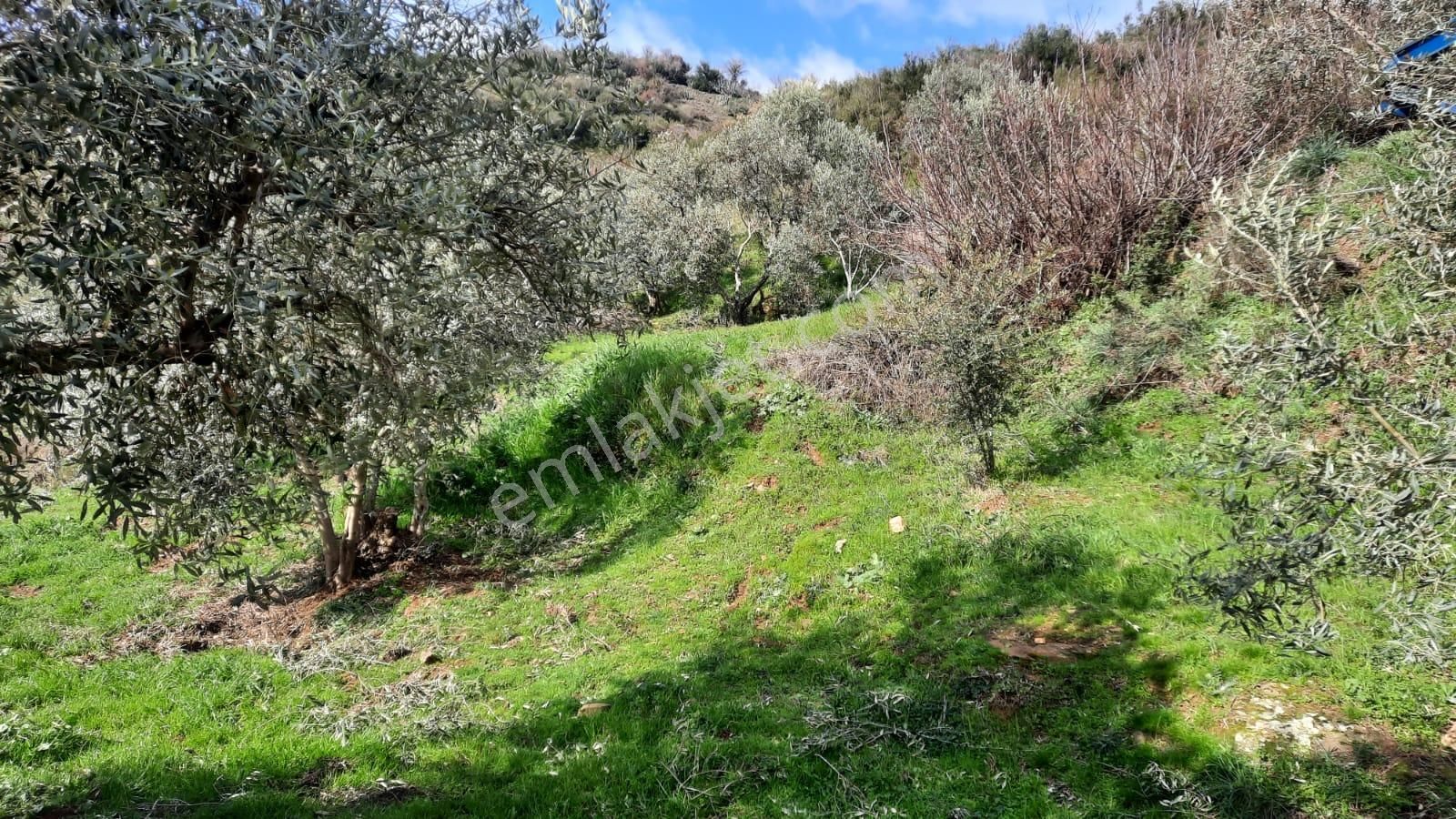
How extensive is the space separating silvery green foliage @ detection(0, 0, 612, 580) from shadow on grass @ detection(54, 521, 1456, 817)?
2.36 metres

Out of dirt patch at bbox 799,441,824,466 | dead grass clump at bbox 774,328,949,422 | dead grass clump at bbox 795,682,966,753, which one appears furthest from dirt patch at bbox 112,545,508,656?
dead grass clump at bbox 774,328,949,422

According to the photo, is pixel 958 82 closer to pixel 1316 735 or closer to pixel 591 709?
pixel 1316 735

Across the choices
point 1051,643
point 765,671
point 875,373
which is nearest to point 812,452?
point 875,373

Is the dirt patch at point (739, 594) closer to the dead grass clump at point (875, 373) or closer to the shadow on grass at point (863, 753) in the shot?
the shadow on grass at point (863, 753)

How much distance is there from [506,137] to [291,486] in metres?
2.66

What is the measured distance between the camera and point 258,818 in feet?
15.2

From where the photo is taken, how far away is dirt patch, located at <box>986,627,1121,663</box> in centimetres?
618

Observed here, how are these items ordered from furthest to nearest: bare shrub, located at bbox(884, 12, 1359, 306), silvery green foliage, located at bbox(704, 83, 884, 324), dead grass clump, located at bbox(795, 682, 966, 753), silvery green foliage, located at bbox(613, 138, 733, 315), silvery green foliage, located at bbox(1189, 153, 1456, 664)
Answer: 1. silvery green foliage, located at bbox(613, 138, 733, 315)
2. silvery green foliage, located at bbox(704, 83, 884, 324)
3. bare shrub, located at bbox(884, 12, 1359, 306)
4. dead grass clump, located at bbox(795, 682, 966, 753)
5. silvery green foliage, located at bbox(1189, 153, 1456, 664)

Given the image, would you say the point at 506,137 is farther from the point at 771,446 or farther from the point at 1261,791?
the point at 771,446

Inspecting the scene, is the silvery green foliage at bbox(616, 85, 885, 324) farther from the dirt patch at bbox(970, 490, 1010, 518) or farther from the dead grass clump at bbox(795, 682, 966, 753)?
the dead grass clump at bbox(795, 682, 966, 753)

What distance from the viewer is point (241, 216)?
370 cm

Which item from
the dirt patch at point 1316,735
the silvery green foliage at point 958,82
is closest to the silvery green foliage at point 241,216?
the dirt patch at point 1316,735

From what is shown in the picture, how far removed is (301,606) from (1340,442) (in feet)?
36.4

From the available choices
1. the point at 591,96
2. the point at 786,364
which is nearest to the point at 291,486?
the point at 591,96
